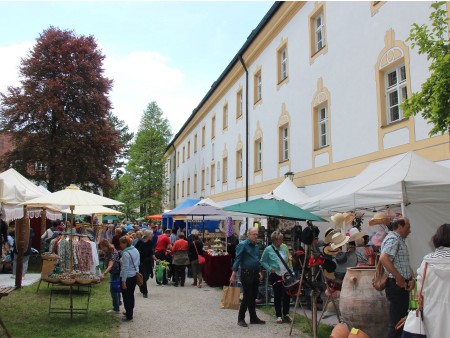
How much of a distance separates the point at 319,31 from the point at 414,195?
371 inches

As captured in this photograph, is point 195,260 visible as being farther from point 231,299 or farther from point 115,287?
point 115,287

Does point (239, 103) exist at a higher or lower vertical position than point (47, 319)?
higher

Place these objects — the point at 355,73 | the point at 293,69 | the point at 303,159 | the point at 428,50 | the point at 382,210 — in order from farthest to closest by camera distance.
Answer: the point at 293,69 < the point at 303,159 < the point at 355,73 < the point at 382,210 < the point at 428,50

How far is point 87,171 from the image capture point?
25375mm

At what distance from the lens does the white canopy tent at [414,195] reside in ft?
21.3

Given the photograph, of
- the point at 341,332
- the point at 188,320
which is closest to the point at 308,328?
the point at 341,332

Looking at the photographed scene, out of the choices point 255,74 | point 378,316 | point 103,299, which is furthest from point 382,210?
point 255,74

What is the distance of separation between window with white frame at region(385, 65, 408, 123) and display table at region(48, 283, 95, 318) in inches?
320

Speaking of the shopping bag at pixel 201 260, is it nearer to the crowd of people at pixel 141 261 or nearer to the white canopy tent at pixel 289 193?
the crowd of people at pixel 141 261

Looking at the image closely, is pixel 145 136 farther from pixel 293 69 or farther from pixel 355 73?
pixel 355 73

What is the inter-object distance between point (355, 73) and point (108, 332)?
9077 mm

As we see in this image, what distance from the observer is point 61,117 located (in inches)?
966

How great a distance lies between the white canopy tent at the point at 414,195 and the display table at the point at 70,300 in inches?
219

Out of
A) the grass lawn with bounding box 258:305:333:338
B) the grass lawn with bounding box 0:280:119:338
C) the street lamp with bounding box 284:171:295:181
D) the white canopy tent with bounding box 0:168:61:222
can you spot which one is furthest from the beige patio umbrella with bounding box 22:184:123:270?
the street lamp with bounding box 284:171:295:181
